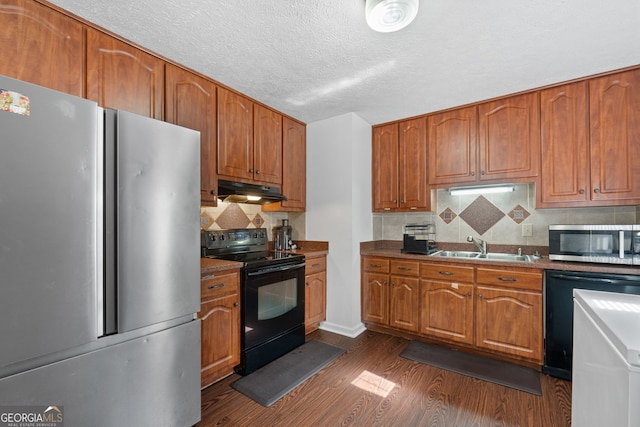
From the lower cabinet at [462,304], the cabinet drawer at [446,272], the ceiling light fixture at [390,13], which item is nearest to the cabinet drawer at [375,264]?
the lower cabinet at [462,304]

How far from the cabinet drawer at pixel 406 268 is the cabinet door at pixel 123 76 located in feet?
8.18

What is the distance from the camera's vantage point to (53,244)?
3.55ft

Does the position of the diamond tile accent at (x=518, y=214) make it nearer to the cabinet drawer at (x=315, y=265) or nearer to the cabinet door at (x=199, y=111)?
the cabinet drawer at (x=315, y=265)

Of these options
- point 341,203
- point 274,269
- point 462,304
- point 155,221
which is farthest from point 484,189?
point 155,221

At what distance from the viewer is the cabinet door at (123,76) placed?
166 centimetres

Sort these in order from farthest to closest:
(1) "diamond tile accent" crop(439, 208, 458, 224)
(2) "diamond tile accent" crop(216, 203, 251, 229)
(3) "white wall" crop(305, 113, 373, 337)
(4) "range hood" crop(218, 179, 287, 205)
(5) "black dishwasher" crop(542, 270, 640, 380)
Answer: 1. (1) "diamond tile accent" crop(439, 208, 458, 224)
2. (3) "white wall" crop(305, 113, 373, 337)
3. (2) "diamond tile accent" crop(216, 203, 251, 229)
4. (4) "range hood" crop(218, 179, 287, 205)
5. (5) "black dishwasher" crop(542, 270, 640, 380)

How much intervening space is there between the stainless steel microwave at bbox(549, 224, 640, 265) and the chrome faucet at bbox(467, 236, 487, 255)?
65 centimetres

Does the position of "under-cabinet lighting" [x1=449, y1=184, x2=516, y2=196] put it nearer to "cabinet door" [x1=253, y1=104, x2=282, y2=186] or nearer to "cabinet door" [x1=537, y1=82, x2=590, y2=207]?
"cabinet door" [x1=537, y1=82, x2=590, y2=207]

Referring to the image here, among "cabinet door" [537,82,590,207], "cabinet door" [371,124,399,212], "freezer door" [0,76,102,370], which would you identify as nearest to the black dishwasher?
"cabinet door" [537,82,590,207]

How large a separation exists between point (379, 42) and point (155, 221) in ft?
5.73

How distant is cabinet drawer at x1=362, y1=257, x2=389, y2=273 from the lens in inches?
118

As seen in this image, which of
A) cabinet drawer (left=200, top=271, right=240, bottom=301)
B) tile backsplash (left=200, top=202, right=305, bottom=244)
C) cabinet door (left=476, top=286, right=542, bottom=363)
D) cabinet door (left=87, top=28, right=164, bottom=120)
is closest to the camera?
cabinet door (left=87, top=28, right=164, bottom=120)

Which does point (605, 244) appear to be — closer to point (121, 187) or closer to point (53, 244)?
point (121, 187)

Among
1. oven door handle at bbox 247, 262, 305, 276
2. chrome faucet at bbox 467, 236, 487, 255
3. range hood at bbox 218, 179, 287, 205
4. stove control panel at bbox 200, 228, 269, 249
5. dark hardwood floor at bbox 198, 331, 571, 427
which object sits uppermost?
range hood at bbox 218, 179, 287, 205
